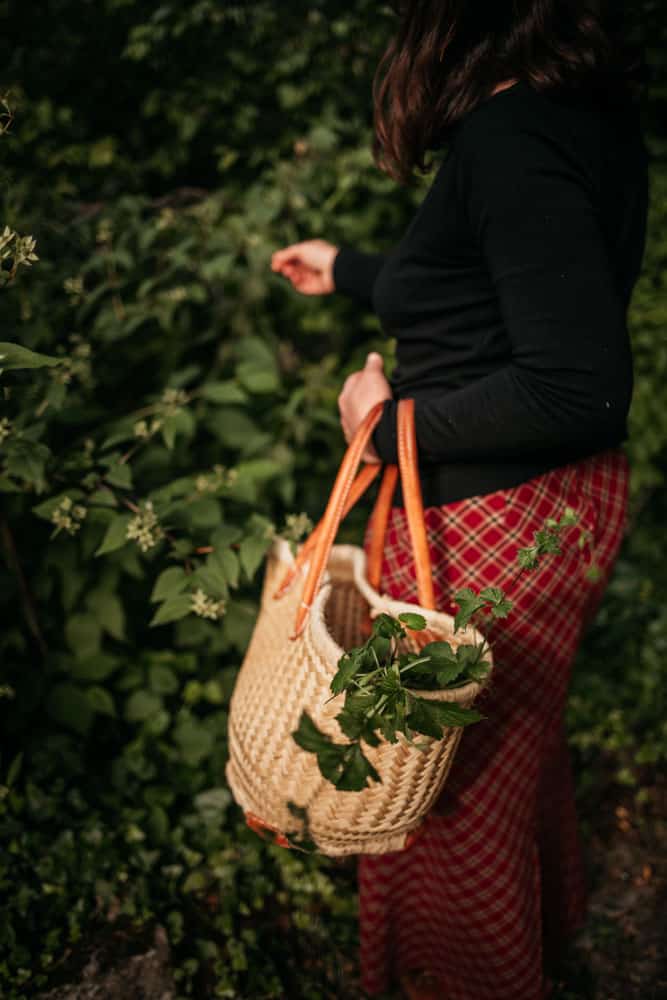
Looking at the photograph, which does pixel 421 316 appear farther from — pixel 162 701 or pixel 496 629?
pixel 162 701

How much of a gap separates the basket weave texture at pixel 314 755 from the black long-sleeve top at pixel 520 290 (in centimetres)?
32

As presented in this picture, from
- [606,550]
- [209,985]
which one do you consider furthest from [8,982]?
[606,550]

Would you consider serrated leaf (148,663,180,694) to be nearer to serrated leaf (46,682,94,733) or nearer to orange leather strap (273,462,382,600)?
serrated leaf (46,682,94,733)

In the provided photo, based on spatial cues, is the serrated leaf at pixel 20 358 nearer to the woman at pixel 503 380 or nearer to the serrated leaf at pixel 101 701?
the woman at pixel 503 380

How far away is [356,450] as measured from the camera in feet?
3.73

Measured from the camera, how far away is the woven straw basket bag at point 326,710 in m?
0.99

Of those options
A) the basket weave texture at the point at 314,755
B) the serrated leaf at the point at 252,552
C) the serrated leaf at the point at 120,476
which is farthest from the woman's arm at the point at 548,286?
the serrated leaf at the point at 120,476

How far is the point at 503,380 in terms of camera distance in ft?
3.26

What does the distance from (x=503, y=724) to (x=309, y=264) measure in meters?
1.25

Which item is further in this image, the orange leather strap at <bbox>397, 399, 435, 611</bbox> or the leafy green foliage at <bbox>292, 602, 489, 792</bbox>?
the orange leather strap at <bbox>397, 399, 435, 611</bbox>

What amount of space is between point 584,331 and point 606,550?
0.54 meters

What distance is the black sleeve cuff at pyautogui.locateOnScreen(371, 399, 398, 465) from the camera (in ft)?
3.82

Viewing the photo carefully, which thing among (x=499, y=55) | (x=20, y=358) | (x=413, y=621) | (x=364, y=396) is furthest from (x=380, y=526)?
(x=499, y=55)

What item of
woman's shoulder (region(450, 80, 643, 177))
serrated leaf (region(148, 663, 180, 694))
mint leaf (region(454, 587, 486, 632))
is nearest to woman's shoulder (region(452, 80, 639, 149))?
woman's shoulder (region(450, 80, 643, 177))
